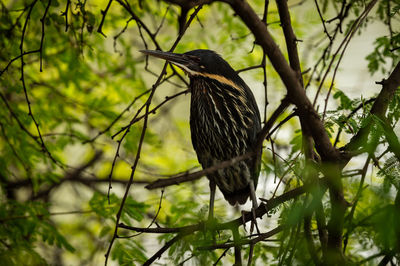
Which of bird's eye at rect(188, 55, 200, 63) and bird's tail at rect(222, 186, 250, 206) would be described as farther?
bird's tail at rect(222, 186, 250, 206)

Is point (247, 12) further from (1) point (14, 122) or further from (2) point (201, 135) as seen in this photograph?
(1) point (14, 122)

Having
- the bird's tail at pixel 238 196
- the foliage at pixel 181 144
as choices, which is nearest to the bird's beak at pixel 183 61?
the foliage at pixel 181 144

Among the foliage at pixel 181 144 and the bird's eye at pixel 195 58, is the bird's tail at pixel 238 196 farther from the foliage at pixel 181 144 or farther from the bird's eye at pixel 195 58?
the bird's eye at pixel 195 58

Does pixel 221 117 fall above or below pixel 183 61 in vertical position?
below

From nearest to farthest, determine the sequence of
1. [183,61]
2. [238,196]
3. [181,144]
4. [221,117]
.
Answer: [183,61], [221,117], [238,196], [181,144]

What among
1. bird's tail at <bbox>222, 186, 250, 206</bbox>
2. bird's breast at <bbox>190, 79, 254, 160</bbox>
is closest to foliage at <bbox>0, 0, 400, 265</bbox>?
bird's tail at <bbox>222, 186, 250, 206</bbox>

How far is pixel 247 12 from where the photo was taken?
4.03ft

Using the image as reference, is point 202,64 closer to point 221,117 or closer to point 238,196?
point 221,117

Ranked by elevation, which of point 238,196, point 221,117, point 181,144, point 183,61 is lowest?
point 238,196

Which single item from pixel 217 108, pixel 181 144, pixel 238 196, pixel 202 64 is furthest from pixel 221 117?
pixel 181 144

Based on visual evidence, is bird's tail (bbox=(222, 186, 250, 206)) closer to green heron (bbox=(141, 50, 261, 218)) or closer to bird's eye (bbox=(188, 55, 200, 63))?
green heron (bbox=(141, 50, 261, 218))

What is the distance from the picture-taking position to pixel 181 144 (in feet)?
14.0

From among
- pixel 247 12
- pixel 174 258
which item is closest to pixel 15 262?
pixel 174 258

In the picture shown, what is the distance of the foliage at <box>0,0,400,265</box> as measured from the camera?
1.54 m
